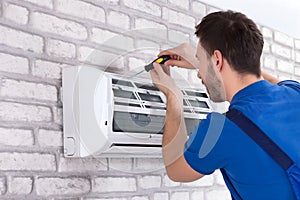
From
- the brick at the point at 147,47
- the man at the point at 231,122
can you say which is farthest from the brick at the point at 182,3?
the man at the point at 231,122

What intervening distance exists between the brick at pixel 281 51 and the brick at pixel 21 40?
1589mm

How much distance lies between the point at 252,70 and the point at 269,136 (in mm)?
259

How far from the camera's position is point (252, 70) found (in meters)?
1.70

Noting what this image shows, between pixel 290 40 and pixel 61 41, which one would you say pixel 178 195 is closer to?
pixel 61 41

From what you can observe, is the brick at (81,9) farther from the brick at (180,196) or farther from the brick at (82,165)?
the brick at (180,196)

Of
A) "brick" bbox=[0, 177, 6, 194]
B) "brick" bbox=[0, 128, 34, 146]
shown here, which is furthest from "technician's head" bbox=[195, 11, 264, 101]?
"brick" bbox=[0, 177, 6, 194]

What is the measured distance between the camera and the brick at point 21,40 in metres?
1.66

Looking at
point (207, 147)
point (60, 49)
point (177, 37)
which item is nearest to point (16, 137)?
point (60, 49)

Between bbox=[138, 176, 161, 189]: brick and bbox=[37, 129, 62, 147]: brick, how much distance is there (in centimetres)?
44


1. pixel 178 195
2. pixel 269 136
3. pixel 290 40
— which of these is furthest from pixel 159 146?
pixel 290 40

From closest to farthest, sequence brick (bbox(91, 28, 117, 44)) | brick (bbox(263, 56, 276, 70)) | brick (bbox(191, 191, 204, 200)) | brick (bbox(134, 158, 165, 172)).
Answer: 1. brick (bbox(91, 28, 117, 44))
2. brick (bbox(134, 158, 165, 172))
3. brick (bbox(191, 191, 204, 200))
4. brick (bbox(263, 56, 276, 70))

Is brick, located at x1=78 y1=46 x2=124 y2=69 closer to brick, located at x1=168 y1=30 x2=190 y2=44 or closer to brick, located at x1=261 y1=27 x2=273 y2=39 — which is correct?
brick, located at x1=168 y1=30 x2=190 y2=44

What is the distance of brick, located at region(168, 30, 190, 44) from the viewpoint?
233cm

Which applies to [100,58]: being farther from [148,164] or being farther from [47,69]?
[148,164]
